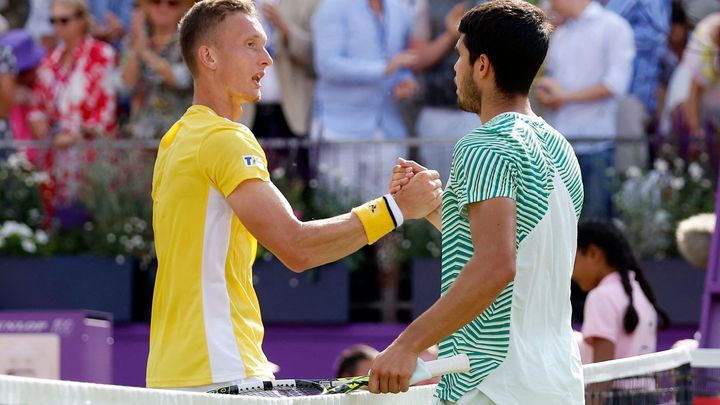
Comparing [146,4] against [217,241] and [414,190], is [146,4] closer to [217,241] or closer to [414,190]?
[414,190]

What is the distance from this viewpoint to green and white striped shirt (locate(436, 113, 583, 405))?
3645 mm

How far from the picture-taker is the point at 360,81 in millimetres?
10859

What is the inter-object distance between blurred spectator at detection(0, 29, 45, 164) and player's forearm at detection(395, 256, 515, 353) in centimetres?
876

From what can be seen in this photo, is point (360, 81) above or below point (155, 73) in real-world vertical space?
below

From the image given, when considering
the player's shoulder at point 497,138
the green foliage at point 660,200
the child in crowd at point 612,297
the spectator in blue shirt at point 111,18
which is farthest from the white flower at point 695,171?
the player's shoulder at point 497,138

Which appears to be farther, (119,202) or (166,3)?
(166,3)

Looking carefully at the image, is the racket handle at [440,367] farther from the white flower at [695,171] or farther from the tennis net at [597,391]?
the white flower at [695,171]

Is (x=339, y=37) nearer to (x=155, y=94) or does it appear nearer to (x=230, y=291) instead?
(x=155, y=94)

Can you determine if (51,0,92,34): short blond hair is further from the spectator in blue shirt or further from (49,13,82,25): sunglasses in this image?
the spectator in blue shirt

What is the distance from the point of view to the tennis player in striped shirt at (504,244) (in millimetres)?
3600

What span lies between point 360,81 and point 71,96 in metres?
2.42

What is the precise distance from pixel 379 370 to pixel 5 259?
7.86 metres

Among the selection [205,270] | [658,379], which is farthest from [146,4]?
[205,270]

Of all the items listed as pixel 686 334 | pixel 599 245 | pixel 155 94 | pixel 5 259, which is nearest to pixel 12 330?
pixel 5 259
